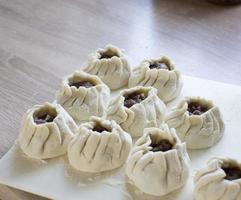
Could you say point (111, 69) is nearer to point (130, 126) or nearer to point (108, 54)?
point (108, 54)

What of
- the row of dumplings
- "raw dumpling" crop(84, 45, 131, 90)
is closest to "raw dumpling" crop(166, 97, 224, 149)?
the row of dumplings

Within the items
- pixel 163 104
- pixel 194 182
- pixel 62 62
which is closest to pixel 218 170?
pixel 194 182

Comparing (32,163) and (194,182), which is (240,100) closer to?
(194,182)

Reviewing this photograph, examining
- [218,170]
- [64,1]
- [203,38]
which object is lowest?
[64,1]

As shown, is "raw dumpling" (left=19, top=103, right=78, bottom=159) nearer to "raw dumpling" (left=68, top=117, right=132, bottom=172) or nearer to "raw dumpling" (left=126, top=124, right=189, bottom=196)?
"raw dumpling" (left=68, top=117, right=132, bottom=172)

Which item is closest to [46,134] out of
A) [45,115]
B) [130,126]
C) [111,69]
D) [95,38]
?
[45,115]
